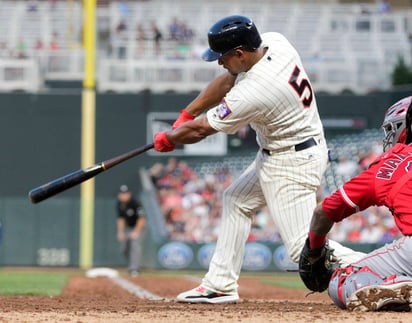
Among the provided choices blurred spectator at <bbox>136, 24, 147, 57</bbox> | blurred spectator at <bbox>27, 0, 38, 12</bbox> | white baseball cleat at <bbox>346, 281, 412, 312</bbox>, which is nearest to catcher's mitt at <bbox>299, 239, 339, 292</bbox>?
white baseball cleat at <bbox>346, 281, 412, 312</bbox>

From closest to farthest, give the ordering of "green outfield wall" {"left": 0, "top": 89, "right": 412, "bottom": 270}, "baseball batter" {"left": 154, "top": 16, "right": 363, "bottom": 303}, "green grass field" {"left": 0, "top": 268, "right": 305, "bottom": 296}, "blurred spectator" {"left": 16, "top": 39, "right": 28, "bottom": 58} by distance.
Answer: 1. "baseball batter" {"left": 154, "top": 16, "right": 363, "bottom": 303}
2. "green grass field" {"left": 0, "top": 268, "right": 305, "bottom": 296}
3. "blurred spectator" {"left": 16, "top": 39, "right": 28, "bottom": 58}
4. "green outfield wall" {"left": 0, "top": 89, "right": 412, "bottom": 270}

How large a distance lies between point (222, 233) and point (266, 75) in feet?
4.27

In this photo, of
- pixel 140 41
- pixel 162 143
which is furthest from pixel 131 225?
pixel 162 143

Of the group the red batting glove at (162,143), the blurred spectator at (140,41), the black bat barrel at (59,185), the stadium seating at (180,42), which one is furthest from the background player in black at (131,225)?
the red batting glove at (162,143)

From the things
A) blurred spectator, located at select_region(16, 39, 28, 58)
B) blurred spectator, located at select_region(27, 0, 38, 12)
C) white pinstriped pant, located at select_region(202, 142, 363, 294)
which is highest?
blurred spectator, located at select_region(27, 0, 38, 12)

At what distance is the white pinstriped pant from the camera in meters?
5.97

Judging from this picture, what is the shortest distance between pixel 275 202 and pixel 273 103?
0.72 meters

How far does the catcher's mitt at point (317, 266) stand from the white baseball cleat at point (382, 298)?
0.60 meters

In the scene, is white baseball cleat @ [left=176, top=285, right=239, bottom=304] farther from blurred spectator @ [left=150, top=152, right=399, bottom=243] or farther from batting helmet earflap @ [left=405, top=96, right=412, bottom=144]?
blurred spectator @ [left=150, top=152, right=399, bottom=243]

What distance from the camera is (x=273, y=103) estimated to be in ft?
19.0

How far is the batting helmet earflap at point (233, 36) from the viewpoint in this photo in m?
5.84

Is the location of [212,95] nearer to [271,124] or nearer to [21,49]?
[271,124]

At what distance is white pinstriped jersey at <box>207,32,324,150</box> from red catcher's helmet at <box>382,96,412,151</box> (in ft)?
2.40

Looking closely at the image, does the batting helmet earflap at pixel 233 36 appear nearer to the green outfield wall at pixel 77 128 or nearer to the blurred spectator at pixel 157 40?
the green outfield wall at pixel 77 128
